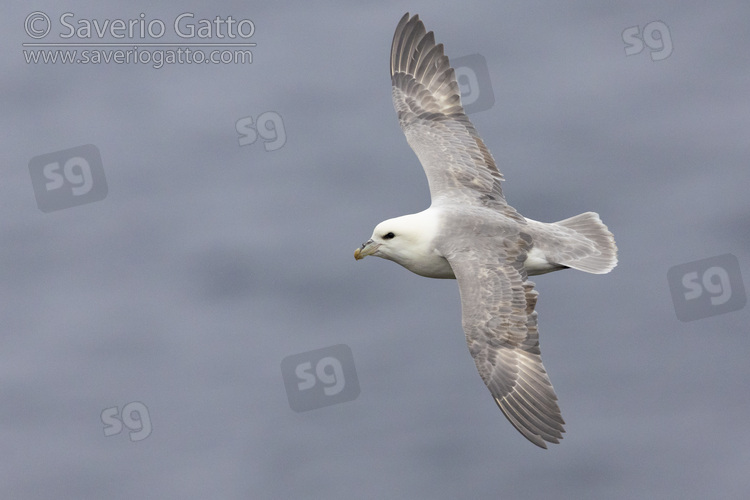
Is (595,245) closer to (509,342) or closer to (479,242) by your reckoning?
(479,242)

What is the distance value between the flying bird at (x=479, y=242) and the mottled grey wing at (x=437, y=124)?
1 centimetres

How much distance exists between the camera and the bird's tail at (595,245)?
10789 millimetres

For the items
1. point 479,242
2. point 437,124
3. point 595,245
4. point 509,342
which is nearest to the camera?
point 509,342

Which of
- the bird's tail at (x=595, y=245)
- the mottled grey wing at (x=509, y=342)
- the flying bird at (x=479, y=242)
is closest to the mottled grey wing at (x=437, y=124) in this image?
the flying bird at (x=479, y=242)

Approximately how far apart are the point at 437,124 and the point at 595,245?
7.96 feet

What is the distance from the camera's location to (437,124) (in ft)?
40.3

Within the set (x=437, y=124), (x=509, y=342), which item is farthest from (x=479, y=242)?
(x=437, y=124)

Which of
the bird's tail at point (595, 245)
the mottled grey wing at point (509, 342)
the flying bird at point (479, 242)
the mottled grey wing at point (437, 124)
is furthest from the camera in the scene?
the mottled grey wing at point (437, 124)

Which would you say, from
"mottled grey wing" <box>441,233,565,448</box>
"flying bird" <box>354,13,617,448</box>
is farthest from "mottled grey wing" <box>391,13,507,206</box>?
"mottled grey wing" <box>441,233,565,448</box>

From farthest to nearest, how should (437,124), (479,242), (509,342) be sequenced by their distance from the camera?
(437,124)
(479,242)
(509,342)

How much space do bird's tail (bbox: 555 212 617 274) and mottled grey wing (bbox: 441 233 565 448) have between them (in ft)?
3.14

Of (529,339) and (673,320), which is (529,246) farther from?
(673,320)

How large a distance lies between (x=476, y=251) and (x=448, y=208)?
81 cm

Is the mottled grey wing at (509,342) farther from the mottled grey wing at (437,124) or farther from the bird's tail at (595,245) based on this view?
the mottled grey wing at (437,124)
